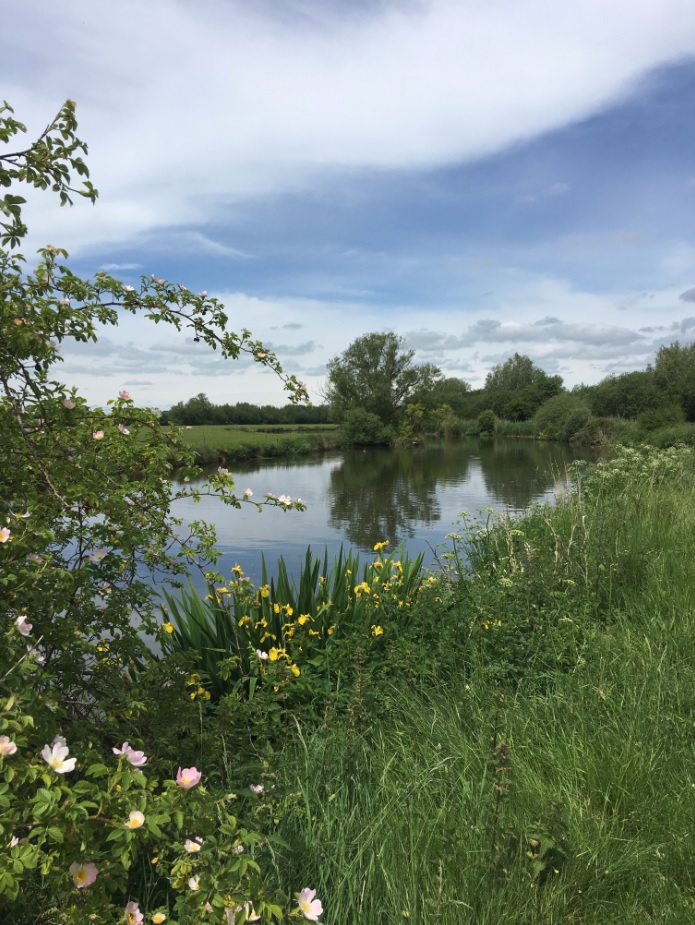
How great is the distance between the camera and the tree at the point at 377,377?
58.4 meters

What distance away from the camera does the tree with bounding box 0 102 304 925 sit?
4.70ft

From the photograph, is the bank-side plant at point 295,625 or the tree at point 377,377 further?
the tree at point 377,377

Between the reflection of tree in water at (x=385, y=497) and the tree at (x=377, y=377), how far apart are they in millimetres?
21133

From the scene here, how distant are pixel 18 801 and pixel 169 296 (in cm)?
213

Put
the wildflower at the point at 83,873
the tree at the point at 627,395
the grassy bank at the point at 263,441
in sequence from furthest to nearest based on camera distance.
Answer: the tree at the point at 627,395 < the grassy bank at the point at 263,441 < the wildflower at the point at 83,873

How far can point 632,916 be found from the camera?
6.34 feet

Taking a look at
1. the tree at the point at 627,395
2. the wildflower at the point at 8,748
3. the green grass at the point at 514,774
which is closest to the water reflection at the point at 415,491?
the green grass at the point at 514,774

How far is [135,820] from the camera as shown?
142 cm

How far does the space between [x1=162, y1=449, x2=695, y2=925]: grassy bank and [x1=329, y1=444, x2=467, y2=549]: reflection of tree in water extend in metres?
5.35

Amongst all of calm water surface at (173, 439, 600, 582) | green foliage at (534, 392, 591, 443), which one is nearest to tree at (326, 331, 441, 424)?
green foliage at (534, 392, 591, 443)

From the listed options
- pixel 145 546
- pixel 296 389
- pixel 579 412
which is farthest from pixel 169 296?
pixel 579 412

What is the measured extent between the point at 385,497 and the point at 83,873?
1969 centimetres

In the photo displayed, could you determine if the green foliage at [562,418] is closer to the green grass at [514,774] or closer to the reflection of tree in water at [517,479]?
the reflection of tree in water at [517,479]

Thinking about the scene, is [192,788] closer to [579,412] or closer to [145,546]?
[145,546]
